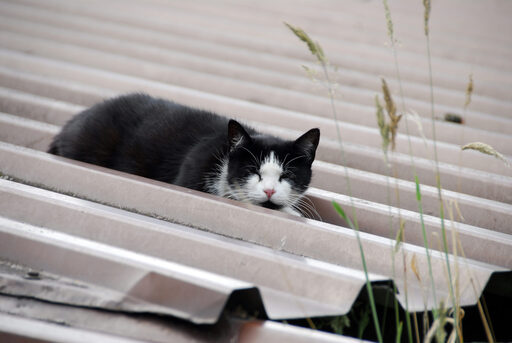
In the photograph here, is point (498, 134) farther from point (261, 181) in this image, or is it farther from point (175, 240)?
point (175, 240)

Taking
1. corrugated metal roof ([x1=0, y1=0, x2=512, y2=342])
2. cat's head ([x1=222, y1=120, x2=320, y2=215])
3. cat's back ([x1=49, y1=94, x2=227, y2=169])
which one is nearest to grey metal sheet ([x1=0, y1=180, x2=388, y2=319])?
corrugated metal roof ([x1=0, y1=0, x2=512, y2=342])

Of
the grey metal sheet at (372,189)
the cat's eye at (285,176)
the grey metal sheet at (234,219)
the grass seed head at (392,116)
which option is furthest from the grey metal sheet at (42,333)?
the cat's eye at (285,176)

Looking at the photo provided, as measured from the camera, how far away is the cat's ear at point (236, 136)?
221cm

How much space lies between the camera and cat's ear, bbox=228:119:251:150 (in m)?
2.21

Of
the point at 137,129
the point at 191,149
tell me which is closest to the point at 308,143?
the point at 191,149

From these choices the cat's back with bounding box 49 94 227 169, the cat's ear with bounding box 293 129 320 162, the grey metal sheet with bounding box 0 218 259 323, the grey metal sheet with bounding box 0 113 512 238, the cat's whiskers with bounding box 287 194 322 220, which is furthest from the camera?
the cat's back with bounding box 49 94 227 169

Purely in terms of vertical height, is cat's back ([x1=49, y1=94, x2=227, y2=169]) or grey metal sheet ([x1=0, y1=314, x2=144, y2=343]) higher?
cat's back ([x1=49, y1=94, x2=227, y2=169])

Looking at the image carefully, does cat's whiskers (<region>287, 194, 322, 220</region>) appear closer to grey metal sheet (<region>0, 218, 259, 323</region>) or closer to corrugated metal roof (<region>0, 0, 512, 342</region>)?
corrugated metal roof (<region>0, 0, 512, 342</region>)

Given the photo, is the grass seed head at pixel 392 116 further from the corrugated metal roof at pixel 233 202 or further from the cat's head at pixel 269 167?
the cat's head at pixel 269 167

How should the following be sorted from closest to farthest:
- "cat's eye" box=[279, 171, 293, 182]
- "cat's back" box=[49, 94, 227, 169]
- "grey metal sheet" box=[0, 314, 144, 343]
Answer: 1. "grey metal sheet" box=[0, 314, 144, 343]
2. "cat's eye" box=[279, 171, 293, 182]
3. "cat's back" box=[49, 94, 227, 169]

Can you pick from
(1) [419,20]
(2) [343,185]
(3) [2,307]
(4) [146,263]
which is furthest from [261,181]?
(1) [419,20]

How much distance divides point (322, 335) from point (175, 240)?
0.49 meters

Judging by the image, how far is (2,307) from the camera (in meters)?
1.19

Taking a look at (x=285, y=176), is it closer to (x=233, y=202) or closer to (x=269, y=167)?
(x=269, y=167)
